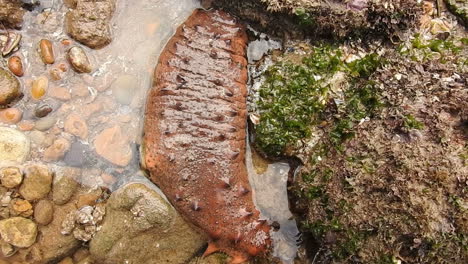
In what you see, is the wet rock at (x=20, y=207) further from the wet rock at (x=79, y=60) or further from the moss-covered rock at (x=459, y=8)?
the moss-covered rock at (x=459, y=8)

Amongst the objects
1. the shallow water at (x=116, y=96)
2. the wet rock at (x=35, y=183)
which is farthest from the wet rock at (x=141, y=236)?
the wet rock at (x=35, y=183)

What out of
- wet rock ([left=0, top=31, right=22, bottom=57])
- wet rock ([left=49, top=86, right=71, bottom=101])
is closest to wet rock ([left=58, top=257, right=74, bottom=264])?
wet rock ([left=49, top=86, right=71, bottom=101])

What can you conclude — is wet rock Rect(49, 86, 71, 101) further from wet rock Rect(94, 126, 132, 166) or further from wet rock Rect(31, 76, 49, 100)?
wet rock Rect(94, 126, 132, 166)

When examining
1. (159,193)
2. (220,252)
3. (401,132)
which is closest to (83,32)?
(159,193)

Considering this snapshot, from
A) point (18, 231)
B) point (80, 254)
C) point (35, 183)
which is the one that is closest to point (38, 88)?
point (35, 183)

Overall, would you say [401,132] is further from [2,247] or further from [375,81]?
[2,247]

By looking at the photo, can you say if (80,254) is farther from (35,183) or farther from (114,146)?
(114,146)
